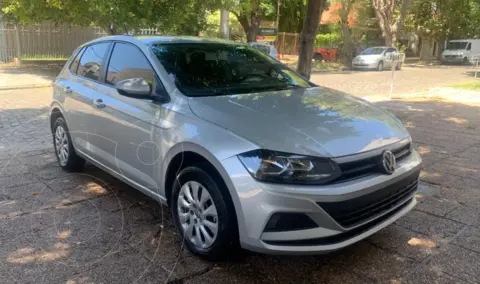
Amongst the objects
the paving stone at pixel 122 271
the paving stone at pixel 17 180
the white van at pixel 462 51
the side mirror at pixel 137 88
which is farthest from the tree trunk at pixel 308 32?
the white van at pixel 462 51

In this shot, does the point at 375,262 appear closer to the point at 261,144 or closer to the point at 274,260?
the point at 274,260

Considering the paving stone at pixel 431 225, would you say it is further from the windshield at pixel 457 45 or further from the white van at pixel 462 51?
the windshield at pixel 457 45

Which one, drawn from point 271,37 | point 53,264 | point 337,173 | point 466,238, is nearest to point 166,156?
point 53,264

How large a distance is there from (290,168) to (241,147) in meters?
0.37

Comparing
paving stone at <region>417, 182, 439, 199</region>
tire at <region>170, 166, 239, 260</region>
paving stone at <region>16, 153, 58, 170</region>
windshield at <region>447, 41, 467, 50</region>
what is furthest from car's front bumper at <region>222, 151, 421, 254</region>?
windshield at <region>447, 41, 467, 50</region>

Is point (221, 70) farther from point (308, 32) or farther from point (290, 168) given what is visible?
point (308, 32)

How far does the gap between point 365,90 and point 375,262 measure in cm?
1325

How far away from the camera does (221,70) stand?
4164mm

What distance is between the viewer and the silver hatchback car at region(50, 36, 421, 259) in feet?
9.37

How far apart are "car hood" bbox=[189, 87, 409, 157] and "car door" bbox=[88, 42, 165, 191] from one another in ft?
1.68

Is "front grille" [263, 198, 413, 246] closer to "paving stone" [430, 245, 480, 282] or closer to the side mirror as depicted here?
"paving stone" [430, 245, 480, 282]

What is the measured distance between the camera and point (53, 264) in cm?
330

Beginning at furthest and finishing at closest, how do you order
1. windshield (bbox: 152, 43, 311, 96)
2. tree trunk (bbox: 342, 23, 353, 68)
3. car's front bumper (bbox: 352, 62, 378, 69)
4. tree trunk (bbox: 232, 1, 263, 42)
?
tree trunk (bbox: 342, 23, 353, 68), tree trunk (bbox: 232, 1, 263, 42), car's front bumper (bbox: 352, 62, 378, 69), windshield (bbox: 152, 43, 311, 96)

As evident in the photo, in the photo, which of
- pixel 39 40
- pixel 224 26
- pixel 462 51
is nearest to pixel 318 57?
pixel 462 51
